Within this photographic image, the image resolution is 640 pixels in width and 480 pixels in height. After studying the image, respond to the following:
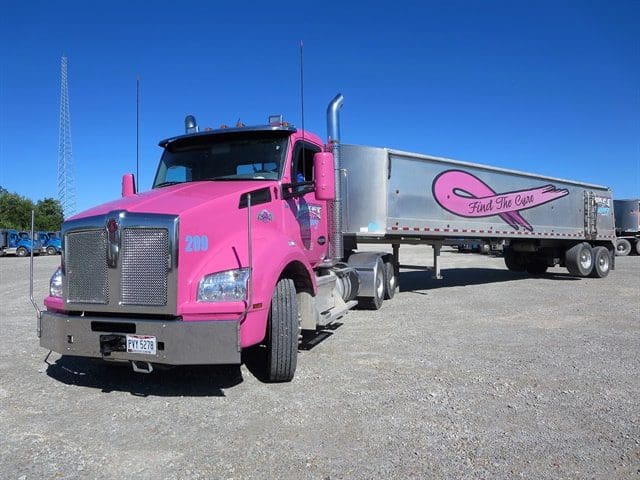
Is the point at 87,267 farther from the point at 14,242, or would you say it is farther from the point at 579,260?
the point at 14,242

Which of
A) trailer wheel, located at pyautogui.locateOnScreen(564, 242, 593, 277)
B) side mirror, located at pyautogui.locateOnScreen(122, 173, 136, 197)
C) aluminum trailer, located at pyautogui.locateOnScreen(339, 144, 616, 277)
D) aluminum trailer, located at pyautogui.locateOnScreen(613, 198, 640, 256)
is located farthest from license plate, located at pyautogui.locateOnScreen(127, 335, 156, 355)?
aluminum trailer, located at pyautogui.locateOnScreen(613, 198, 640, 256)

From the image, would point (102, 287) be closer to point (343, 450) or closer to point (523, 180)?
point (343, 450)

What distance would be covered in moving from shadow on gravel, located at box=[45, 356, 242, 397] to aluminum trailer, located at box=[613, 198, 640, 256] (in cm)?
3146

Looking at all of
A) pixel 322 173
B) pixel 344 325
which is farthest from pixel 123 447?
pixel 344 325

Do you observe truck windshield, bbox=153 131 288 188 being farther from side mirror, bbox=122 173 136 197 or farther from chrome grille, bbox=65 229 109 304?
chrome grille, bbox=65 229 109 304

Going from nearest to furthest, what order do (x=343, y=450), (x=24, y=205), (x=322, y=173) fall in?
(x=343, y=450)
(x=322, y=173)
(x=24, y=205)

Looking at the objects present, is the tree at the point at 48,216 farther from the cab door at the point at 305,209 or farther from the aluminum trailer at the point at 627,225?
the cab door at the point at 305,209

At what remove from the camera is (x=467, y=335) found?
7133 mm

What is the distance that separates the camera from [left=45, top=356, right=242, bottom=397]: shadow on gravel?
4.65m

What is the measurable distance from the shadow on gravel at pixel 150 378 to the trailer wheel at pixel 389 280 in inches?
228

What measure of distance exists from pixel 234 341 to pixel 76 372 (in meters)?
2.55

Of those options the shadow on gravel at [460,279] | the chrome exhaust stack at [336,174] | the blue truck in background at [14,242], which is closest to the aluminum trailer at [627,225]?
the shadow on gravel at [460,279]

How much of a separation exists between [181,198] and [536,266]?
52.5 feet

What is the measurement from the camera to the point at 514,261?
707 inches
